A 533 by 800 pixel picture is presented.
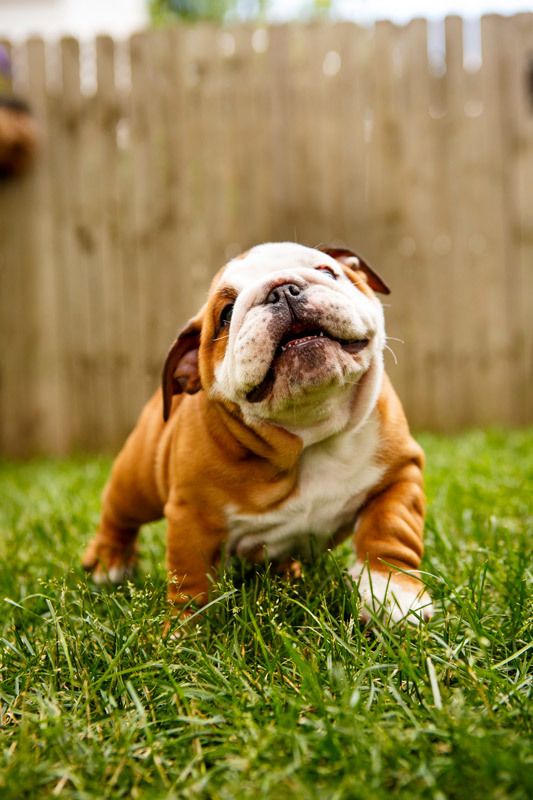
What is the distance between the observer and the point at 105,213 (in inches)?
212

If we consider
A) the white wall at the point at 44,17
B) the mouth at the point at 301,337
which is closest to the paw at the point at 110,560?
the mouth at the point at 301,337

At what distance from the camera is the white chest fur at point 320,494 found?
217cm

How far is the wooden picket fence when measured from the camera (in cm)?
529

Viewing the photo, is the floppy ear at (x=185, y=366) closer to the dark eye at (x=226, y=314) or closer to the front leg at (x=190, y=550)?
the dark eye at (x=226, y=314)

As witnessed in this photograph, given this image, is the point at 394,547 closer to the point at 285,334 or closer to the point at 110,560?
the point at 285,334

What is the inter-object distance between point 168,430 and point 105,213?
3287 mm

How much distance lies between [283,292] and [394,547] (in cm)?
69

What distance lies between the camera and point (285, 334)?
1.96 meters

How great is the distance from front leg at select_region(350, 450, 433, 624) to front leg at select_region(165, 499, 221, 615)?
38cm

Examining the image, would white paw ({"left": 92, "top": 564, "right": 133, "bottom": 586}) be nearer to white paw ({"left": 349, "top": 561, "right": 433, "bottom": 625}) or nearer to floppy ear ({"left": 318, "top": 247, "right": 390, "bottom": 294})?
white paw ({"left": 349, "top": 561, "right": 433, "bottom": 625})

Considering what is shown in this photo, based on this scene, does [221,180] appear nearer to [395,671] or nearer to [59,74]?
[59,74]

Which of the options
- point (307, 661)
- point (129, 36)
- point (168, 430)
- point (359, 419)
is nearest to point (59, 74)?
point (129, 36)

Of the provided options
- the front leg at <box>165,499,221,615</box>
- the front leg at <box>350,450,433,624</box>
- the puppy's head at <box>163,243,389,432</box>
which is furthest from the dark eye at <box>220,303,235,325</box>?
the front leg at <box>350,450,433,624</box>

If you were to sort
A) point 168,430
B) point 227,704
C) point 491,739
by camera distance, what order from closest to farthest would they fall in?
point 491,739, point 227,704, point 168,430
